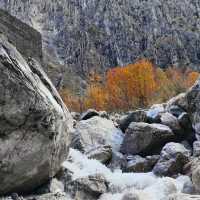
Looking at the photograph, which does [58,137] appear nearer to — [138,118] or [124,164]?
[124,164]

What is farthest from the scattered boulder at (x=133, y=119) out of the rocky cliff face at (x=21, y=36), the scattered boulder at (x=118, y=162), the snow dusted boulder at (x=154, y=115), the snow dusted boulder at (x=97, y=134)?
the rocky cliff face at (x=21, y=36)

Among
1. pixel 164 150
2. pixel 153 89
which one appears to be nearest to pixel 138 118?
pixel 164 150

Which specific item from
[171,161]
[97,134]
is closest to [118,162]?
[97,134]

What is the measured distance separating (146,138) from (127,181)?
10.9 feet

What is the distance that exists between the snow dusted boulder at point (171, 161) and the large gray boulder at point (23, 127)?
5147 millimetres

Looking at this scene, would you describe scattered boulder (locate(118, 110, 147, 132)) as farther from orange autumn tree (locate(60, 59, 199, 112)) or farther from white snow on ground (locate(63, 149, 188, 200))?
orange autumn tree (locate(60, 59, 199, 112))

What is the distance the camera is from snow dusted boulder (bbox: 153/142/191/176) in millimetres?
16500

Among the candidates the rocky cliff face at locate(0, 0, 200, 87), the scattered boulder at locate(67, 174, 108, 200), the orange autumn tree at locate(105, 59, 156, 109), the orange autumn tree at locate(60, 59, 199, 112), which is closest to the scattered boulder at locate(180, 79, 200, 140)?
the scattered boulder at locate(67, 174, 108, 200)

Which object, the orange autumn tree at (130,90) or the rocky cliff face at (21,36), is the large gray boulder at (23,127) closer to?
the rocky cliff face at (21,36)

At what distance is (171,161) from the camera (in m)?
16.6

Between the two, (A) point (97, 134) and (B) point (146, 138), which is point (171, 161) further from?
(A) point (97, 134)

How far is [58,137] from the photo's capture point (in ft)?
42.2

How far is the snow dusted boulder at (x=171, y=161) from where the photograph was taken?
1650cm

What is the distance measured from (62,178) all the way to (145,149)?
545 centimetres
